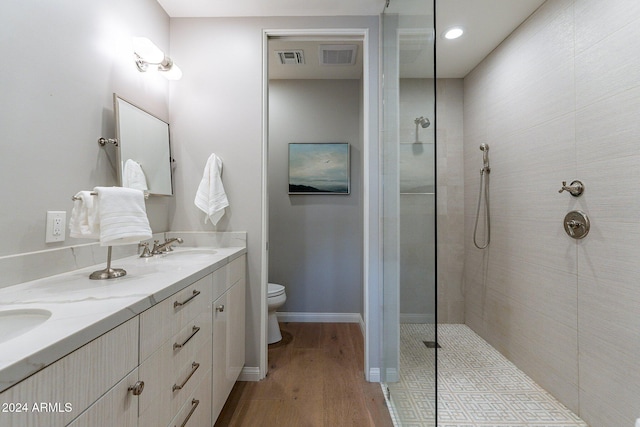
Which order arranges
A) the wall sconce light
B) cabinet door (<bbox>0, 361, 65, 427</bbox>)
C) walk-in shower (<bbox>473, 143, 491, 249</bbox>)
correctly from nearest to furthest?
cabinet door (<bbox>0, 361, 65, 427</bbox>) → the wall sconce light → walk-in shower (<bbox>473, 143, 491, 249</bbox>)

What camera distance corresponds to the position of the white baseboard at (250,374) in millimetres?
1853

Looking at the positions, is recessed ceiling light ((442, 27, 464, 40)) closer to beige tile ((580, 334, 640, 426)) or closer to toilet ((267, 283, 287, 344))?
beige tile ((580, 334, 640, 426))

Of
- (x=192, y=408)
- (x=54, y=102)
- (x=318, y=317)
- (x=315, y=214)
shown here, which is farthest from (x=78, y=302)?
(x=318, y=317)

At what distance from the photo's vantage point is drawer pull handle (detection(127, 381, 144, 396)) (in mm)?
743

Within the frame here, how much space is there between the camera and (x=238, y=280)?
5.69ft

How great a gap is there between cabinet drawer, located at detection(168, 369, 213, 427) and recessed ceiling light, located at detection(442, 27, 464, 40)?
2703 mm

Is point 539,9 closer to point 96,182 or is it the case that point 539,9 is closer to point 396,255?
point 396,255

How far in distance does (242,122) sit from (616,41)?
207cm

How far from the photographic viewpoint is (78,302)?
2.49 ft

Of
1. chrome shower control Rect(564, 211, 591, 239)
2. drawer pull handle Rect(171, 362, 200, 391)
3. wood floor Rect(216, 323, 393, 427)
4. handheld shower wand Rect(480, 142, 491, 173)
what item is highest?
handheld shower wand Rect(480, 142, 491, 173)

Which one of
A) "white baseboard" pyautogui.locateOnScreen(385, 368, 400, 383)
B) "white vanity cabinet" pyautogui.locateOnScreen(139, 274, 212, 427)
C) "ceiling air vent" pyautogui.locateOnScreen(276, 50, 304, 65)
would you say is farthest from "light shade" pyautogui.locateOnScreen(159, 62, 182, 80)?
"white baseboard" pyautogui.locateOnScreen(385, 368, 400, 383)

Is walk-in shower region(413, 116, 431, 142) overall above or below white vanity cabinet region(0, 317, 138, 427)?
above

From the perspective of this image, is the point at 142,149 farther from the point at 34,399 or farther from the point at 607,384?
the point at 607,384

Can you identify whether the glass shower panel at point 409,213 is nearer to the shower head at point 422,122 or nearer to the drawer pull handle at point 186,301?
the shower head at point 422,122
